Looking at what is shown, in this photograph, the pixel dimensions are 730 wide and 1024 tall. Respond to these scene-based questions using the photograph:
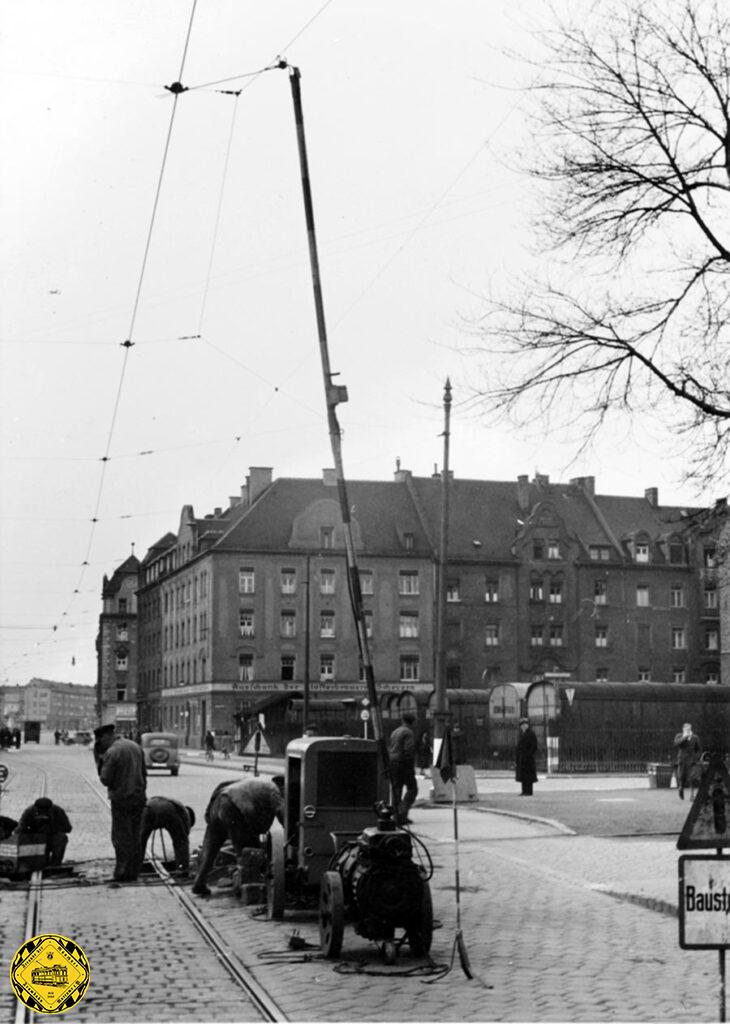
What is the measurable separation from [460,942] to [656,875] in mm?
6713

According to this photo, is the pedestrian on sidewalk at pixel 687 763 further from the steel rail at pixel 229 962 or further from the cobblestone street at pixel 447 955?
the steel rail at pixel 229 962

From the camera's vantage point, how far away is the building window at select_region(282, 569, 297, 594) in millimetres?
88750

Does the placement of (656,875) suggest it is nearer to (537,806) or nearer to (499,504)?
(537,806)

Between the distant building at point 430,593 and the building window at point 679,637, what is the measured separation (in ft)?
0.30

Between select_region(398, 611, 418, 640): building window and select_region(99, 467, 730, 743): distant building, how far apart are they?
4.1 inches

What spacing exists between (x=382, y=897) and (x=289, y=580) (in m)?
79.2

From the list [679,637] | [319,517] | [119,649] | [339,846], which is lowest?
[339,846]

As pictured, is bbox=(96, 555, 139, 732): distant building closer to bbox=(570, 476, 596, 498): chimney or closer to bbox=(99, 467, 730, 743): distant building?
bbox=(99, 467, 730, 743): distant building

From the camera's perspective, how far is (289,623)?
8862 cm

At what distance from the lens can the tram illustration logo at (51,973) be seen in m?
7.15

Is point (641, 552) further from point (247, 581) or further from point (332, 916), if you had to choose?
point (332, 916)

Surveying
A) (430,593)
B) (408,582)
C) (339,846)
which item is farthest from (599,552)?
(339,846)

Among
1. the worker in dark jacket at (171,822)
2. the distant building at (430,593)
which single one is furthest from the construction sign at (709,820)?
the distant building at (430,593)

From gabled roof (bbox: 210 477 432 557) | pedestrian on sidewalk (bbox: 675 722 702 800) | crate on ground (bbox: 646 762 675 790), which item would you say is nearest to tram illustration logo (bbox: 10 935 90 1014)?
pedestrian on sidewalk (bbox: 675 722 702 800)
